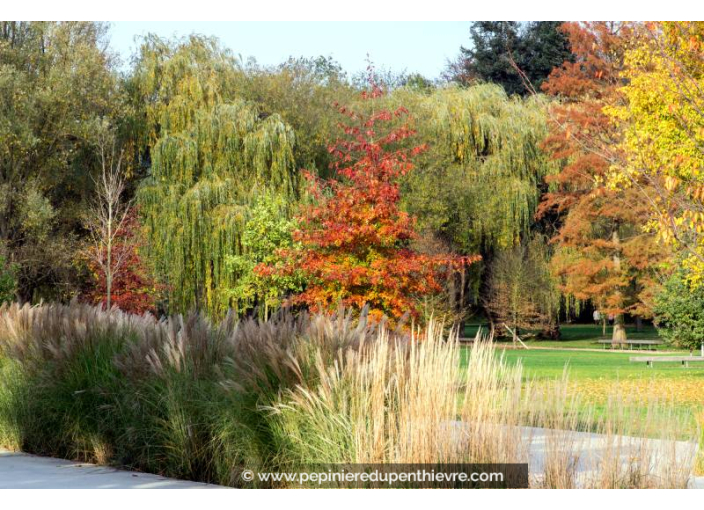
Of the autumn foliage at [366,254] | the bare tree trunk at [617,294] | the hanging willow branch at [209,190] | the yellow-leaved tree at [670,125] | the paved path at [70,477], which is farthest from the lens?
the bare tree trunk at [617,294]

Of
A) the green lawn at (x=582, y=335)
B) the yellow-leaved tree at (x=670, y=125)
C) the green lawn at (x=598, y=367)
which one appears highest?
the yellow-leaved tree at (x=670, y=125)

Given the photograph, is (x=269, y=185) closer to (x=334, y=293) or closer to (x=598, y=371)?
(x=598, y=371)

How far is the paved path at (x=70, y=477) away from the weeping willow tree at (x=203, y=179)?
56.9ft

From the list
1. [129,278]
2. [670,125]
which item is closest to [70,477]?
A: [670,125]

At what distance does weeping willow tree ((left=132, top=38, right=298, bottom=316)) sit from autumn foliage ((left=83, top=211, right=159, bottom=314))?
27.3 inches

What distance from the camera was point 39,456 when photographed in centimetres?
960

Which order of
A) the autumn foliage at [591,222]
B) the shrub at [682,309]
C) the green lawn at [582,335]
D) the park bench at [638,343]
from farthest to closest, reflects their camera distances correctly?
the green lawn at [582,335]
the park bench at [638,343]
the autumn foliage at [591,222]
the shrub at [682,309]

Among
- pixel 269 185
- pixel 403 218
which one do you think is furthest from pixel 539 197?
pixel 403 218

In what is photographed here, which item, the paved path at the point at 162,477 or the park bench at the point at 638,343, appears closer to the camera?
the paved path at the point at 162,477

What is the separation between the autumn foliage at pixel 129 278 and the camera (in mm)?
25000

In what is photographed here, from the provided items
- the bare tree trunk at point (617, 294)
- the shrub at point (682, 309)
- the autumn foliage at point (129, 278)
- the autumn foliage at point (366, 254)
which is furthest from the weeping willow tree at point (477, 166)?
the autumn foliage at point (366, 254)

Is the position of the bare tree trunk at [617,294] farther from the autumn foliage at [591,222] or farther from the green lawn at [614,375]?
the green lawn at [614,375]

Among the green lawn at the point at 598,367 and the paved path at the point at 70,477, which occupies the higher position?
the paved path at the point at 70,477

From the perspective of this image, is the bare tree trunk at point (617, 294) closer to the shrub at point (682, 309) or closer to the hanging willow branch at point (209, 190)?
the shrub at point (682, 309)
